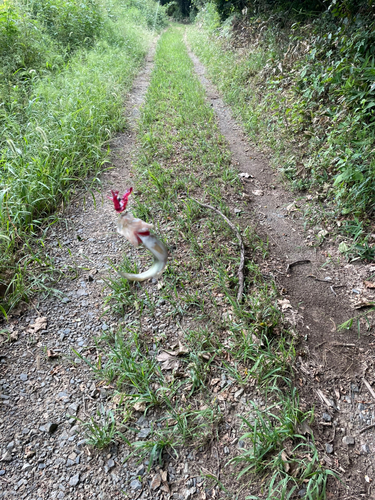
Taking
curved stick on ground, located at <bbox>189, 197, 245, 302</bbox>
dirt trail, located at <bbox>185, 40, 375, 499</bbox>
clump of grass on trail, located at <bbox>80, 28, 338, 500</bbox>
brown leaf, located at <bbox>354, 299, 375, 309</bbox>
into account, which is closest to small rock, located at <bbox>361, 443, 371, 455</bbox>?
dirt trail, located at <bbox>185, 40, 375, 499</bbox>

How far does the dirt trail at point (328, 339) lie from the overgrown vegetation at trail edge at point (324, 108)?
1.04 ft

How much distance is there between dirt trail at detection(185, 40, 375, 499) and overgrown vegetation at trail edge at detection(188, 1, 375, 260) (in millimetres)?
318

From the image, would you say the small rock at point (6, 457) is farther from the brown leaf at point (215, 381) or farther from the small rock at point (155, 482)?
the brown leaf at point (215, 381)

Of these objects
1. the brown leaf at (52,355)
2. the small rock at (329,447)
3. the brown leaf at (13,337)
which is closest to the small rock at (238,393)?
the small rock at (329,447)

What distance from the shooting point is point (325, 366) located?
2129mm

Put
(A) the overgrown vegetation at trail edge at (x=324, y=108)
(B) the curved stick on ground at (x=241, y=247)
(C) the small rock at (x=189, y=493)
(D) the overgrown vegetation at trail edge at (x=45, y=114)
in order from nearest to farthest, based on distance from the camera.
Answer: (C) the small rock at (x=189, y=493), (B) the curved stick on ground at (x=241, y=247), (D) the overgrown vegetation at trail edge at (x=45, y=114), (A) the overgrown vegetation at trail edge at (x=324, y=108)

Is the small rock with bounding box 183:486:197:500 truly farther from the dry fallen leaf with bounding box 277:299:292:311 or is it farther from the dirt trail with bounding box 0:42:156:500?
the dry fallen leaf with bounding box 277:299:292:311

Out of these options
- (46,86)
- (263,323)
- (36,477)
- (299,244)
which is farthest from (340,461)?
(46,86)

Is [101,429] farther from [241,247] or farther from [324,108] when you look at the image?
[324,108]

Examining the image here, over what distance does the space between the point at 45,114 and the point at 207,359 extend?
169 inches

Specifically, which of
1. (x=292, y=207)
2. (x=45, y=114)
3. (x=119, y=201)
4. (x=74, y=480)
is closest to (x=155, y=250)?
(x=119, y=201)

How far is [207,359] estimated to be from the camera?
2182 millimetres

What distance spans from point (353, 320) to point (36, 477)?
2420mm

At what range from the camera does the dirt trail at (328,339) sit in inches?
68.6
